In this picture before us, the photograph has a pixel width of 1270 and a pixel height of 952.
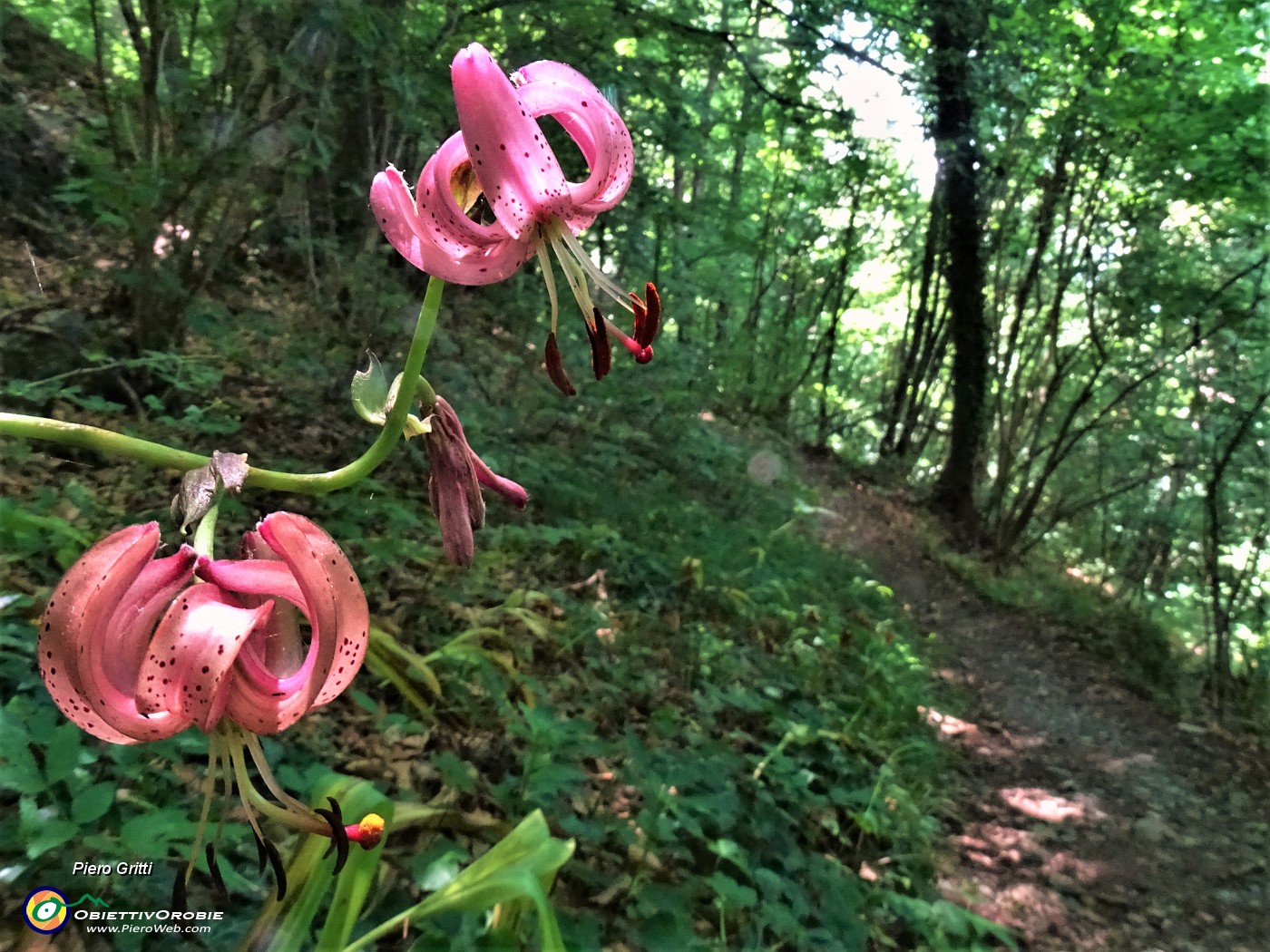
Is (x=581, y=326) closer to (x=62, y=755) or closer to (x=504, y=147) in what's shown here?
(x=62, y=755)

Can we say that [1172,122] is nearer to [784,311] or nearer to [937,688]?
[937,688]

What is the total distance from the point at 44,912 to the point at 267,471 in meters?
0.82

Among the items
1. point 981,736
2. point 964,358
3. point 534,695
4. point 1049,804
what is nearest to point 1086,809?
point 1049,804

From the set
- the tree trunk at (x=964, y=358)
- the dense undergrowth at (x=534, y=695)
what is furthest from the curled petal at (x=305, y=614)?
the tree trunk at (x=964, y=358)

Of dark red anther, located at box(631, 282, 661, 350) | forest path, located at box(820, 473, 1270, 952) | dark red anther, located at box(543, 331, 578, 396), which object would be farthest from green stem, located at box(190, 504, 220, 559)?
forest path, located at box(820, 473, 1270, 952)

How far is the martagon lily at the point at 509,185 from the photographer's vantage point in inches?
22.9

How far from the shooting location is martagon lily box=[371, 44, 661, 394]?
0.58 metres

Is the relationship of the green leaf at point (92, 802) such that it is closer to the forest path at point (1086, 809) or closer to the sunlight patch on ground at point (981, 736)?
the forest path at point (1086, 809)

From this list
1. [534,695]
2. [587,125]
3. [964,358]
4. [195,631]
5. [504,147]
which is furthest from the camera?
[964,358]

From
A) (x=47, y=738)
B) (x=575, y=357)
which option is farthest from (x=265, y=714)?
(x=575, y=357)

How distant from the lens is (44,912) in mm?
1020

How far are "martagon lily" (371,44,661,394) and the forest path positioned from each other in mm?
2510

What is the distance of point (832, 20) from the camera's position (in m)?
3.31

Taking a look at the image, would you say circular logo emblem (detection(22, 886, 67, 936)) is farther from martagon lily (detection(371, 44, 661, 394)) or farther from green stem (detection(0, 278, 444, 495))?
martagon lily (detection(371, 44, 661, 394))
